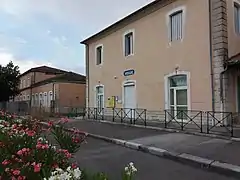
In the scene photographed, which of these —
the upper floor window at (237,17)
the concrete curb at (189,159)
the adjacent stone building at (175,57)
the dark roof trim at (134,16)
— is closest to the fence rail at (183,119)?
the adjacent stone building at (175,57)

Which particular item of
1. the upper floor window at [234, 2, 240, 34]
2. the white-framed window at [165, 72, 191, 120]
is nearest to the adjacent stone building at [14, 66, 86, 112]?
the white-framed window at [165, 72, 191, 120]

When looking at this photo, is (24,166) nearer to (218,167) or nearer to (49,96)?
(218,167)

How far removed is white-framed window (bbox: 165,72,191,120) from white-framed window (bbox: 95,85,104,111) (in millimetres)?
6773

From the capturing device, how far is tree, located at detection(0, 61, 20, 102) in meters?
33.9

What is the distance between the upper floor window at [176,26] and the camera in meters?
13.4

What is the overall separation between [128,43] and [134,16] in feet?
5.89

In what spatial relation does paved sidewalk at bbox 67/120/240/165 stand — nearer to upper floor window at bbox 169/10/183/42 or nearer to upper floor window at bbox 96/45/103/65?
upper floor window at bbox 169/10/183/42

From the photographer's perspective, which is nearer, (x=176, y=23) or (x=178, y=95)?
(x=178, y=95)

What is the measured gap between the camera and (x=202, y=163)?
6.15m

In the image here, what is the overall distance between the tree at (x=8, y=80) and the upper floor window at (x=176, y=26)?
25846mm

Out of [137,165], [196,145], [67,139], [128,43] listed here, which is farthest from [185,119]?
[67,139]

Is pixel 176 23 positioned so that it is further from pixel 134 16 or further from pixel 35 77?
pixel 35 77

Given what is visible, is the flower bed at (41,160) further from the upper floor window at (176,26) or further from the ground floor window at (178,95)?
the upper floor window at (176,26)

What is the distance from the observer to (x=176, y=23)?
1377 centimetres
